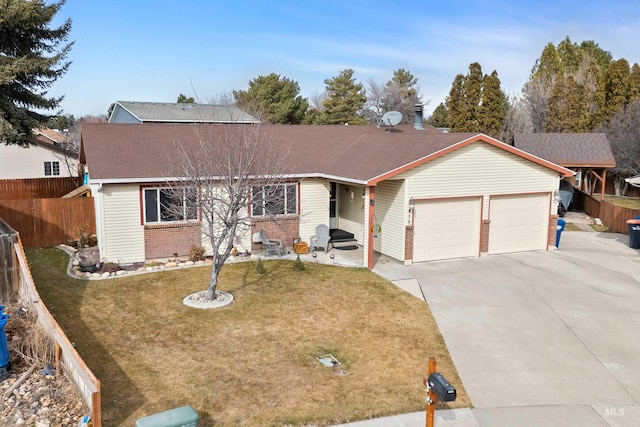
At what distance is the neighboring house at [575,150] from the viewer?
26922 mm

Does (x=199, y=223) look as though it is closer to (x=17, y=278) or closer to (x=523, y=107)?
(x=17, y=278)

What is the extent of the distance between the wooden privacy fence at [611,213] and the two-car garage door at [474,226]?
5771mm

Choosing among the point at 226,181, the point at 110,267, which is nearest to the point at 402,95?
the point at 110,267

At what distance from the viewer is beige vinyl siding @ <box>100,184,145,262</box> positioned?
47.3ft

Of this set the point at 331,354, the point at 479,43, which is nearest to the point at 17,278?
the point at 331,354

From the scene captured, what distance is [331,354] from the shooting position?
8883 mm

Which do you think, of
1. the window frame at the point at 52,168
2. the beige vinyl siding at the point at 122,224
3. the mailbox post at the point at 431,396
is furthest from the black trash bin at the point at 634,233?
the window frame at the point at 52,168

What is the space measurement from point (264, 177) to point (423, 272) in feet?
17.7

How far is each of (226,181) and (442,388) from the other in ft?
25.4

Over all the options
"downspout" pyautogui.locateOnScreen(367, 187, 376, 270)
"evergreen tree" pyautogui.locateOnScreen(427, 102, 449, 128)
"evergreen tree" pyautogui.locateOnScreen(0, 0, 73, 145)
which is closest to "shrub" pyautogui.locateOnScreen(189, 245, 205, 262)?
"downspout" pyautogui.locateOnScreen(367, 187, 376, 270)

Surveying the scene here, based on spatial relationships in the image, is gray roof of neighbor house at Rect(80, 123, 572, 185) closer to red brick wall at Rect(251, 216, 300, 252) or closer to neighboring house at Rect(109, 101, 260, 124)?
red brick wall at Rect(251, 216, 300, 252)

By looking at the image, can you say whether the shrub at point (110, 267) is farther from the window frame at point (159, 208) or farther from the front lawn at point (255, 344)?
the window frame at point (159, 208)

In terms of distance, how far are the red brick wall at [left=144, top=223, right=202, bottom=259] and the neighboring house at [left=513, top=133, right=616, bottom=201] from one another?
20930mm

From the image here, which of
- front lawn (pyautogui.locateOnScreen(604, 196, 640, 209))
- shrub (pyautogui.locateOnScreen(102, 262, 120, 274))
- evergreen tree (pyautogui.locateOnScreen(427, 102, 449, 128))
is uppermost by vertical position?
evergreen tree (pyautogui.locateOnScreen(427, 102, 449, 128))
